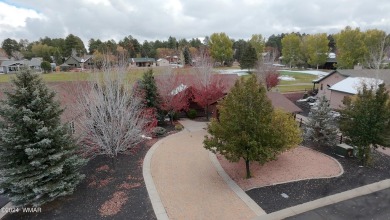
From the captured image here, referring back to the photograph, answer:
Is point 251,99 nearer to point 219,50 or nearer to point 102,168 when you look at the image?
point 102,168

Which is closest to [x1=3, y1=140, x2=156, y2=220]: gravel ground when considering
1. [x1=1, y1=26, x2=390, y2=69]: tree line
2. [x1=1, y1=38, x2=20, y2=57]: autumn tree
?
[x1=1, y1=26, x2=390, y2=69]: tree line

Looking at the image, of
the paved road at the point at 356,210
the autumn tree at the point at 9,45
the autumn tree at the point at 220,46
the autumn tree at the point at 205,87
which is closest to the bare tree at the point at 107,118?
the paved road at the point at 356,210

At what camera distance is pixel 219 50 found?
265 ft

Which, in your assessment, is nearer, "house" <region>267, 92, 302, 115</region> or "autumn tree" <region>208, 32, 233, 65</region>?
"house" <region>267, 92, 302, 115</region>

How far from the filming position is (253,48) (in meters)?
65.0

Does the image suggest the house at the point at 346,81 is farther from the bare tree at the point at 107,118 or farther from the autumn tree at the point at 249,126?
the bare tree at the point at 107,118

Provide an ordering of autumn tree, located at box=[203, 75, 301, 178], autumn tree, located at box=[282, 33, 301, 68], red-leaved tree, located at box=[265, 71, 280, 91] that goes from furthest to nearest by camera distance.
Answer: autumn tree, located at box=[282, 33, 301, 68]
red-leaved tree, located at box=[265, 71, 280, 91]
autumn tree, located at box=[203, 75, 301, 178]

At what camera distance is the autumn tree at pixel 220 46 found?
80.0 m

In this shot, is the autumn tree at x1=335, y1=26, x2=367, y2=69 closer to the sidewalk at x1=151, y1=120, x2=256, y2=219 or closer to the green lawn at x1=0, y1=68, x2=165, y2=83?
the green lawn at x1=0, y1=68, x2=165, y2=83

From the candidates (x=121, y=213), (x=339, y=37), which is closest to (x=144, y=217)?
(x=121, y=213)

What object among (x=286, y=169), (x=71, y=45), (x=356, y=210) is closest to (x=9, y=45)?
(x=71, y=45)

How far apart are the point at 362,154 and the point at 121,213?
46.8ft

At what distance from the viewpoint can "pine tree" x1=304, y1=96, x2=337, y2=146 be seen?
17.2 m

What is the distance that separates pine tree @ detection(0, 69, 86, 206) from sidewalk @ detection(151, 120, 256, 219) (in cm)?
466
